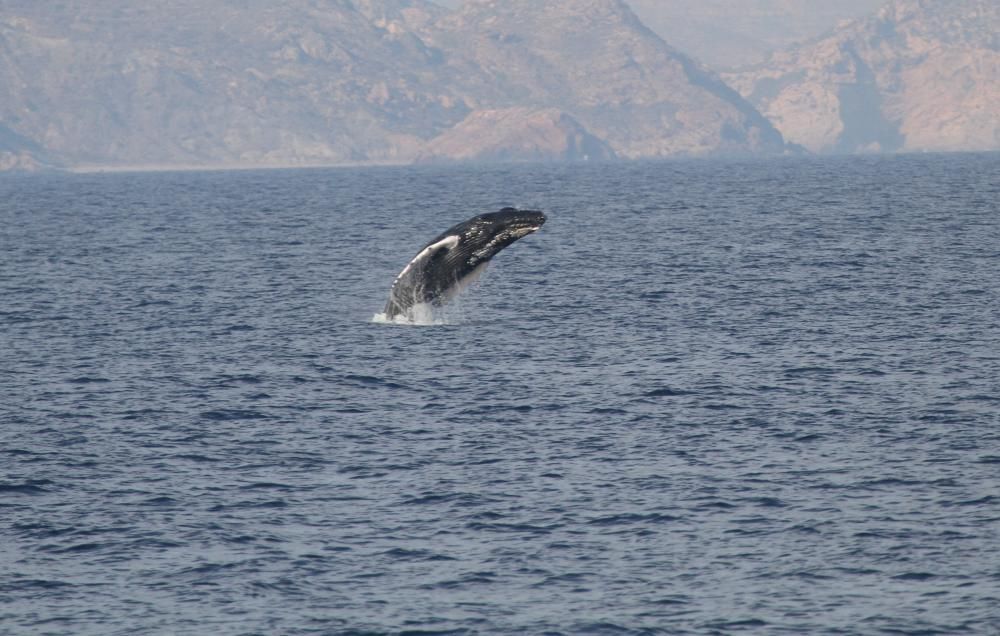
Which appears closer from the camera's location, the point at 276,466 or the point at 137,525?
the point at 137,525

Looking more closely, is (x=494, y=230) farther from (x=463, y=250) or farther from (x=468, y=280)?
(x=468, y=280)

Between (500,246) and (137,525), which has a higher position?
(500,246)

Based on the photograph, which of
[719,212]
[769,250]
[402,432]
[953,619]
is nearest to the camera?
[953,619]

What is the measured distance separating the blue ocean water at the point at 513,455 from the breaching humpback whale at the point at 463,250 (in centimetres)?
286

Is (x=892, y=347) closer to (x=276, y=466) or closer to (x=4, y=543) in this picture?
(x=276, y=466)

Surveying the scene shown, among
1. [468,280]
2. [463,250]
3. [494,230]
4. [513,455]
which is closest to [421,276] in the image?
[468,280]

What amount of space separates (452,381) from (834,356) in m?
13.8

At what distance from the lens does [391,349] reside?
55.7 m

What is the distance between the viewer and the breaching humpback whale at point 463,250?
4753cm

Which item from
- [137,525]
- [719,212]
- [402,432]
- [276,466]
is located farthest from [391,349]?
[719,212]

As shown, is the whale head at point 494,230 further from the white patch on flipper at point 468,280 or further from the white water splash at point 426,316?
the white water splash at point 426,316

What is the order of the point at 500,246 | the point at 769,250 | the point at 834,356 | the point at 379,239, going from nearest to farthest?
1. the point at 500,246
2. the point at 834,356
3. the point at 769,250
4. the point at 379,239

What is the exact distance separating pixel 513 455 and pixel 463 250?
10318 mm

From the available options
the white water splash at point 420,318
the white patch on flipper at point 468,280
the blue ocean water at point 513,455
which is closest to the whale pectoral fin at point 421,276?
the white water splash at point 420,318
